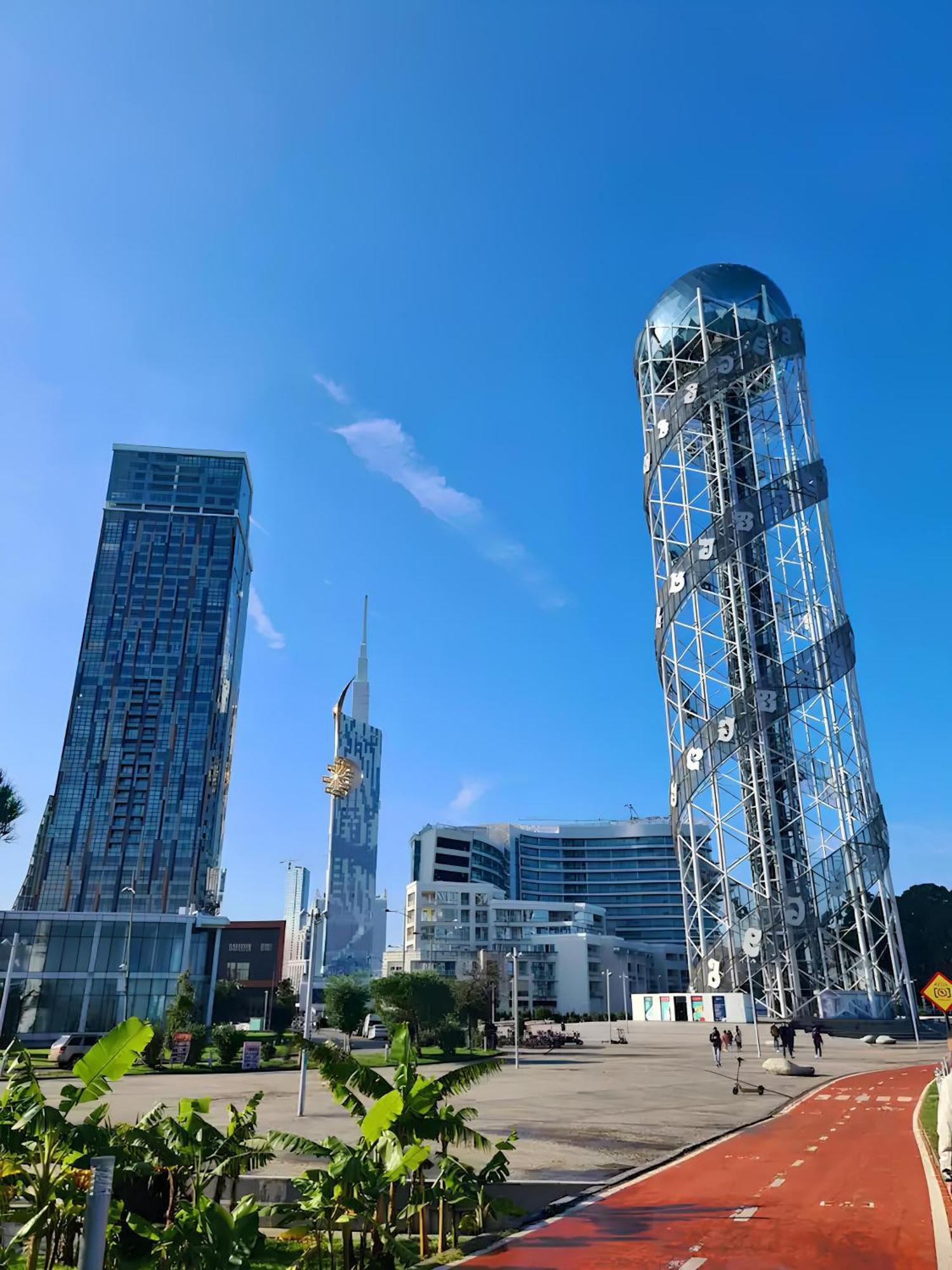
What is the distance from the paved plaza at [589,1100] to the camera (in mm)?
17391

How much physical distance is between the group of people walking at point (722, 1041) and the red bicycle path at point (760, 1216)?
2439cm

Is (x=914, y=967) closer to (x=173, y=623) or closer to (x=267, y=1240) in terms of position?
(x=267, y=1240)

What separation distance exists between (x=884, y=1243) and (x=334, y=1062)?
23.2ft

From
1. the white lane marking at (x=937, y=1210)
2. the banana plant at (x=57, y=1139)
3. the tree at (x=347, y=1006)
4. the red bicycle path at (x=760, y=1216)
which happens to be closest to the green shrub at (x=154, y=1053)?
the tree at (x=347, y=1006)

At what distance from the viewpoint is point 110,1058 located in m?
11.0

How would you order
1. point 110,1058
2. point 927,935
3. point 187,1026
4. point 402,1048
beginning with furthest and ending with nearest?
point 927,935 < point 187,1026 < point 402,1048 < point 110,1058

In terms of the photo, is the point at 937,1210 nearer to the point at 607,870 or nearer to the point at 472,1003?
the point at 472,1003

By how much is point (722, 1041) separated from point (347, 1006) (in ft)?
76.5

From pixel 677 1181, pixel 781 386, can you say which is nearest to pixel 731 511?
pixel 781 386

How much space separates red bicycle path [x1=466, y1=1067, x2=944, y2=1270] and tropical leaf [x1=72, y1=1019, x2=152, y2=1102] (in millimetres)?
4846

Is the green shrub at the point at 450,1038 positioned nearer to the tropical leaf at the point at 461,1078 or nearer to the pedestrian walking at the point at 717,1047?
the pedestrian walking at the point at 717,1047

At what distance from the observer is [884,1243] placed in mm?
10398

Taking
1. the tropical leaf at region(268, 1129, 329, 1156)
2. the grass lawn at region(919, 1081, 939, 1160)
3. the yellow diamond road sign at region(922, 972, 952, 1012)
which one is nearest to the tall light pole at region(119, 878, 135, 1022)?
the grass lawn at region(919, 1081, 939, 1160)

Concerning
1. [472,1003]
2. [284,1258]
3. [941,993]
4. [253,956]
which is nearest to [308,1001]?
[284,1258]
